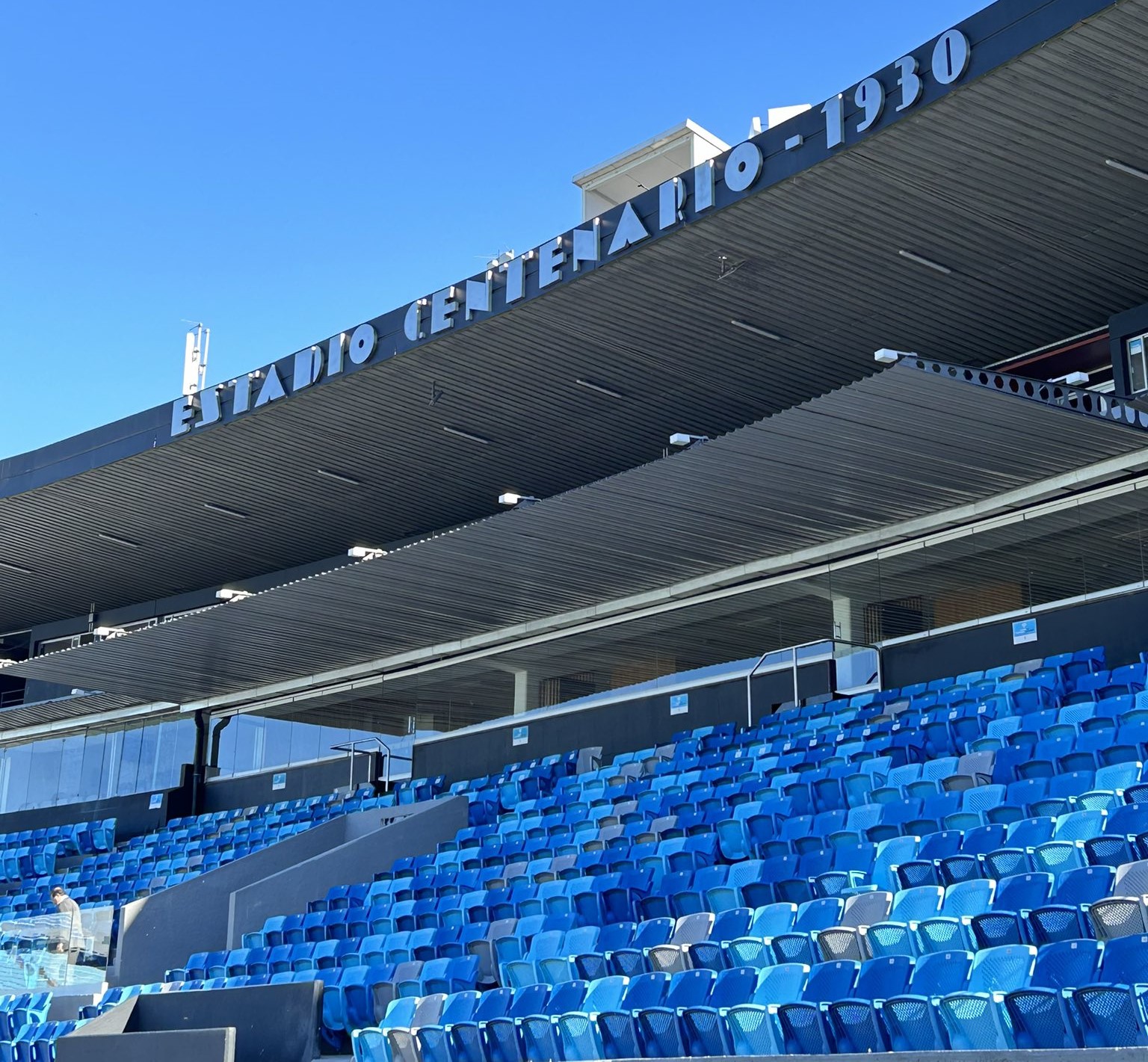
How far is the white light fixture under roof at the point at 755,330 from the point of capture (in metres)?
15.9

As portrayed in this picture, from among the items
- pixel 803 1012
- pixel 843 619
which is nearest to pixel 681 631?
pixel 843 619

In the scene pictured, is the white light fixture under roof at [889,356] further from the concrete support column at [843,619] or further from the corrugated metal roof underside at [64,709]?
the corrugated metal roof underside at [64,709]

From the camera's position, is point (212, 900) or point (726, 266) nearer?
point (726, 266)

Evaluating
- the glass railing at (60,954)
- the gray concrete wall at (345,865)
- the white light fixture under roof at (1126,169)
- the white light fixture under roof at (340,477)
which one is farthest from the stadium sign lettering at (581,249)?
the glass railing at (60,954)

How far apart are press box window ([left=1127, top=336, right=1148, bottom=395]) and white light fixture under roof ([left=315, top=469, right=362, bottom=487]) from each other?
34.1 feet

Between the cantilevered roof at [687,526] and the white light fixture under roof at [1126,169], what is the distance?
1.93m

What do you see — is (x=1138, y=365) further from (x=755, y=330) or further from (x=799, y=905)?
(x=799, y=905)

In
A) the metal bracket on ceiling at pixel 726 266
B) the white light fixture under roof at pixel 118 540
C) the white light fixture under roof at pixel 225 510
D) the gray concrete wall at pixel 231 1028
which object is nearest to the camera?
the gray concrete wall at pixel 231 1028

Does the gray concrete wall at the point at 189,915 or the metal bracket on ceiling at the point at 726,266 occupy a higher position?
the metal bracket on ceiling at the point at 726,266

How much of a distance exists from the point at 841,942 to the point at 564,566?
11045 mm

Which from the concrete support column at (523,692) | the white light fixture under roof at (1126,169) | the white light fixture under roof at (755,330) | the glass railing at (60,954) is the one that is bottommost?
the glass railing at (60,954)

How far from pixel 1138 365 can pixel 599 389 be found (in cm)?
595

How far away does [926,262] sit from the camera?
14.5 meters

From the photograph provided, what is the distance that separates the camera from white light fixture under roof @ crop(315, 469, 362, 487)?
67.5 ft
